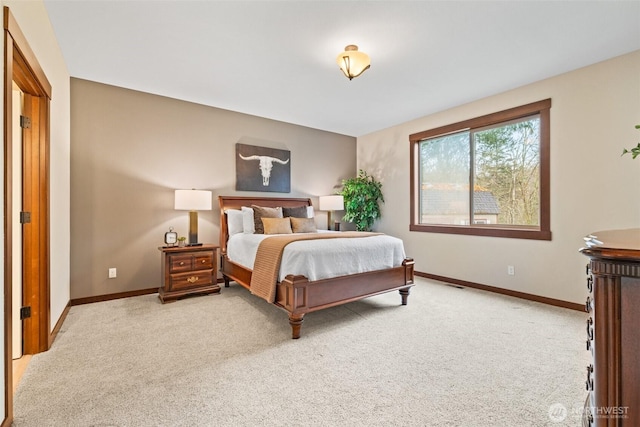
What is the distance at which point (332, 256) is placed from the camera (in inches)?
107

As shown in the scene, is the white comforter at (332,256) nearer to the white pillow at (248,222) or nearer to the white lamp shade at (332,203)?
the white pillow at (248,222)

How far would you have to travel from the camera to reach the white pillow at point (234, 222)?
4078 millimetres

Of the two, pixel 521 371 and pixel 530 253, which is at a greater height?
pixel 530 253

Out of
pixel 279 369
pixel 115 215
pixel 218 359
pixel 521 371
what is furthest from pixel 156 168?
pixel 521 371

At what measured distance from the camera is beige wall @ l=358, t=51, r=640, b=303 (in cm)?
282

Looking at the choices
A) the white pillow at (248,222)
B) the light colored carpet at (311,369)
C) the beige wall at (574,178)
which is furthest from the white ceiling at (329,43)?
the light colored carpet at (311,369)

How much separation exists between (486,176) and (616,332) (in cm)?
373

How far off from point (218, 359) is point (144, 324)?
1.13 m

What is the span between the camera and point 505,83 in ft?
11.4

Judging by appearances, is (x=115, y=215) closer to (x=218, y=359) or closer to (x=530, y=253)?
(x=218, y=359)

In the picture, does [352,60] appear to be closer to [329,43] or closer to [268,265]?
[329,43]

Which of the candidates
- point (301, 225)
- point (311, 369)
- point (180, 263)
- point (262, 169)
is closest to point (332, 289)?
point (311, 369)

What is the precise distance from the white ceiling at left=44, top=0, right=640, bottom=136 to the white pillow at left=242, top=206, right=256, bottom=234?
1560 mm

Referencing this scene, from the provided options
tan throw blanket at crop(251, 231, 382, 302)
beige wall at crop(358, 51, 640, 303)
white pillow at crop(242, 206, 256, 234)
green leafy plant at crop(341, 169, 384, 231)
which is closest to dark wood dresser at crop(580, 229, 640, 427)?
tan throw blanket at crop(251, 231, 382, 302)
